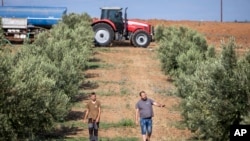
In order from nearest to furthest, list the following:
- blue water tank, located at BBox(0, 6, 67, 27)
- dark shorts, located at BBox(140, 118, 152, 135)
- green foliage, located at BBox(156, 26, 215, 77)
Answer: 1. dark shorts, located at BBox(140, 118, 152, 135)
2. green foliage, located at BBox(156, 26, 215, 77)
3. blue water tank, located at BBox(0, 6, 67, 27)

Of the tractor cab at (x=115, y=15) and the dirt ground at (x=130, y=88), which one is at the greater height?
the tractor cab at (x=115, y=15)

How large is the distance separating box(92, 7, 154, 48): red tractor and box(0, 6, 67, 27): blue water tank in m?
5.18

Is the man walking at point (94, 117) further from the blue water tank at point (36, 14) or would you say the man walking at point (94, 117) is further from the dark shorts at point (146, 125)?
the blue water tank at point (36, 14)

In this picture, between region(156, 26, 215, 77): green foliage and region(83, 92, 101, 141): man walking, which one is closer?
region(83, 92, 101, 141): man walking

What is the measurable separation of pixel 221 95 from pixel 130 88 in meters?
12.4

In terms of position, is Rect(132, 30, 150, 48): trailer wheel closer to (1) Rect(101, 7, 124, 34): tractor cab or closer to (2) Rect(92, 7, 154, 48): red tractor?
(2) Rect(92, 7, 154, 48): red tractor

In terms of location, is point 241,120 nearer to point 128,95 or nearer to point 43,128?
point 43,128

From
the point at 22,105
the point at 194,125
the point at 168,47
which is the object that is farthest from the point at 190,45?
the point at 22,105

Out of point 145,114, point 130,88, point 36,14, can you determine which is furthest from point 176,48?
point 36,14

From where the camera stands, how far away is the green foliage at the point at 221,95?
13.9 meters

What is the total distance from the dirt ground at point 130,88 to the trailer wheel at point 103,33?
0.72 metres

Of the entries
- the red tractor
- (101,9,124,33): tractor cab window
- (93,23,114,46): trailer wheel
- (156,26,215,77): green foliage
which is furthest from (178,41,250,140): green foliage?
(101,9,124,33): tractor cab window

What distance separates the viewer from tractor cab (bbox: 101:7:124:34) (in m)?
40.1

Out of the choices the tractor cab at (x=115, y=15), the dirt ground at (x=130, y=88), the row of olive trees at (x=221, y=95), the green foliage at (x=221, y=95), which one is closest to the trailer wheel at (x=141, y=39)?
the dirt ground at (x=130, y=88)
